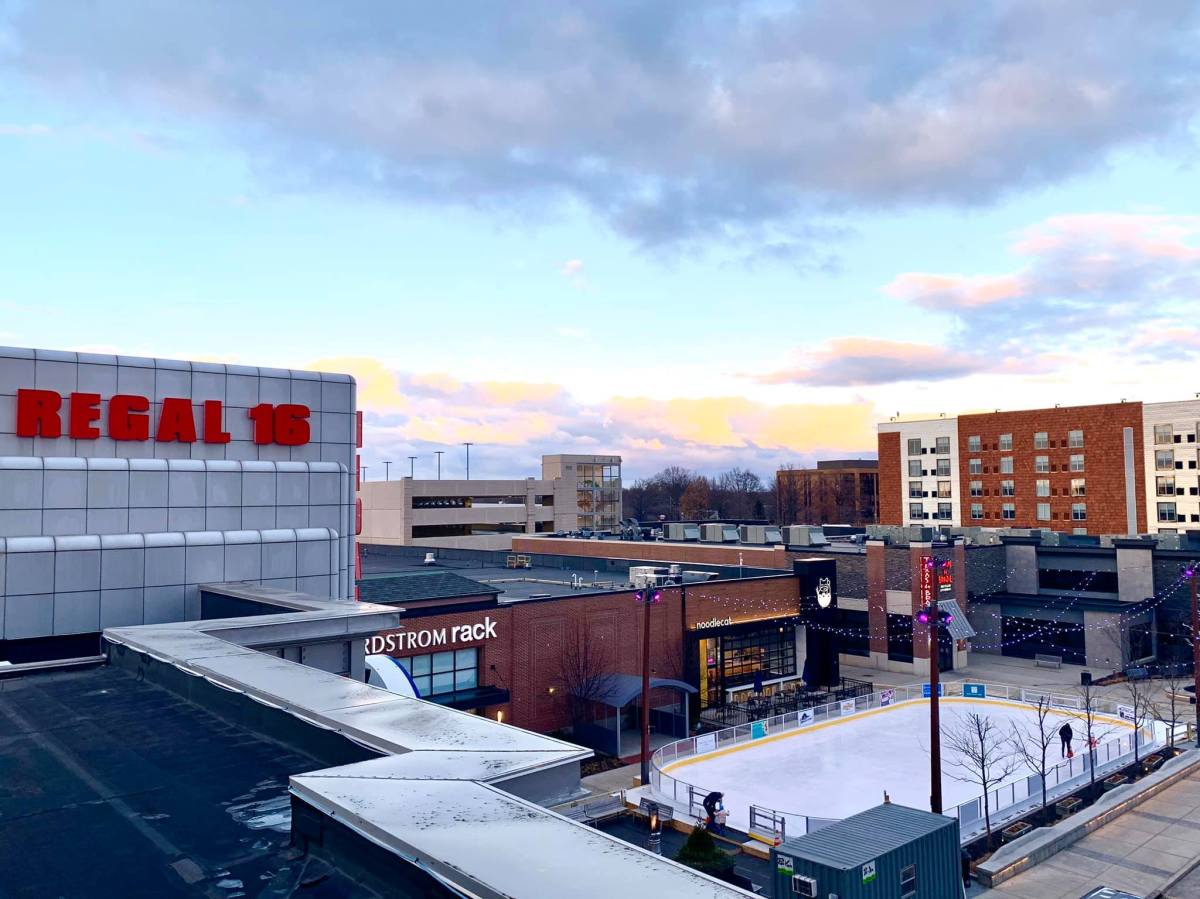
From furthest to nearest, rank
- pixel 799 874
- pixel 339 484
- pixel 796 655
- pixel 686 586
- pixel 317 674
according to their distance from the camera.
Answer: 1. pixel 796 655
2. pixel 686 586
3. pixel 339 484
4. pixel 799 874
5. pixel 317 674

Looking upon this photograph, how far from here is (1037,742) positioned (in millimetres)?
36719

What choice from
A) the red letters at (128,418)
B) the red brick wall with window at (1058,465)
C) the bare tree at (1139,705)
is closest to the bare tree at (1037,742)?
the bare tree at (1139,705)

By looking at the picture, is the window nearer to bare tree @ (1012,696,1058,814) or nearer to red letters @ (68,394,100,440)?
red letters @ (68,394,100,440)

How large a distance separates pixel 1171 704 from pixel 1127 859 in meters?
17.7

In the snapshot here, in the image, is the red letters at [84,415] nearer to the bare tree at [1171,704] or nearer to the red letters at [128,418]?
the red letters at [128,418]

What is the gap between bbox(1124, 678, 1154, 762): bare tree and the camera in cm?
3406

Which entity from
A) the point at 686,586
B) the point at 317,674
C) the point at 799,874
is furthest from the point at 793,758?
the point at 317,674

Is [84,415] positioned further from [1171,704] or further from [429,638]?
[1171,704]

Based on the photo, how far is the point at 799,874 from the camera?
678 inches

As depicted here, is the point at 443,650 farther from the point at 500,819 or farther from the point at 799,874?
the point at 500,819

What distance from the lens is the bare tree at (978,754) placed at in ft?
102

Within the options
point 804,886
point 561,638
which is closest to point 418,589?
point 561,638

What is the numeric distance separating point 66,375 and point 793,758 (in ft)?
95.9

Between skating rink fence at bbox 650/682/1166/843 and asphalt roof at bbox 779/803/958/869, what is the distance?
186 inches
